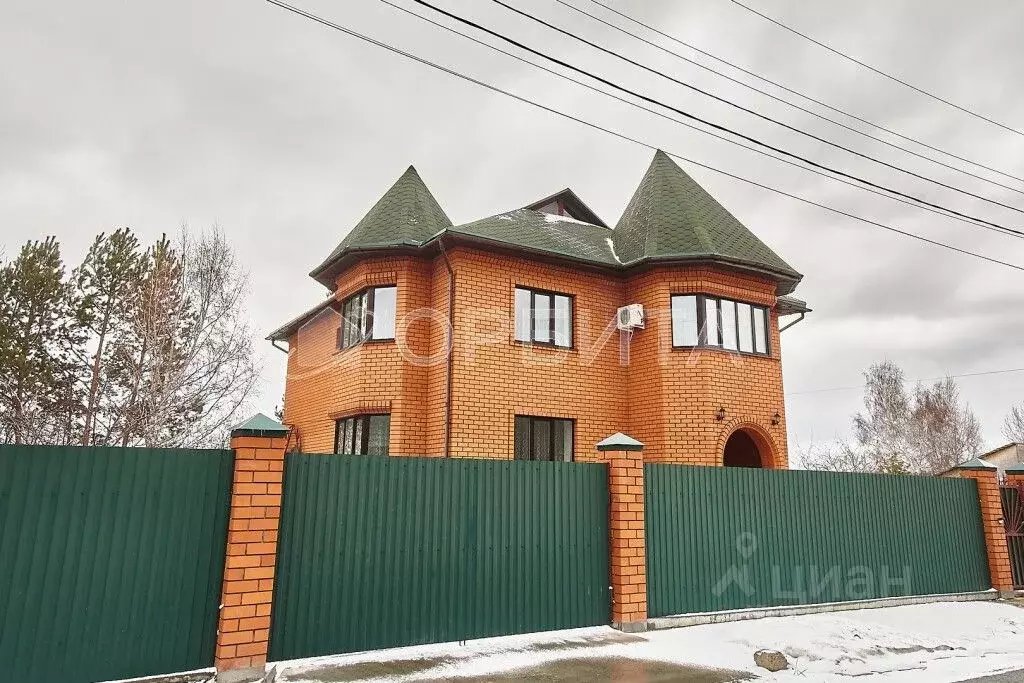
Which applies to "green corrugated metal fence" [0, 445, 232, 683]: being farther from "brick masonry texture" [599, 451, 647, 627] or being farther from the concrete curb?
the concrete curb

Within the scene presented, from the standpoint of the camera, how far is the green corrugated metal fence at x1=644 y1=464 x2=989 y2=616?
24.6 ft

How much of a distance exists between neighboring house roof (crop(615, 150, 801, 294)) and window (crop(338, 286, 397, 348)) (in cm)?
487

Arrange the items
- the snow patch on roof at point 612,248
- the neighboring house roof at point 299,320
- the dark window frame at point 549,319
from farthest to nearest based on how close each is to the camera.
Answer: the neighboring house roof at point 299,320 → the snow patch on roof at point 612,248 → the dark window frame at point 549,319

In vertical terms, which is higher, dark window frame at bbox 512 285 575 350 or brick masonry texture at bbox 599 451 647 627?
dark window frame at bbox 512 285 575 350

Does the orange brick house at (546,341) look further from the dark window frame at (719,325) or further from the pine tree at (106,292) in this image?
the pine tree at (106,292)

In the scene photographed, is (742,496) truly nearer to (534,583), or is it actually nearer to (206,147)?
(534,583)

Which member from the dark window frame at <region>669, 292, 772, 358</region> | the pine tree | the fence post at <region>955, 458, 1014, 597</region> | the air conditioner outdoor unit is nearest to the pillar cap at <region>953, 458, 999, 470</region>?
the fence post at <region>955, 458, 1014, 597</region>

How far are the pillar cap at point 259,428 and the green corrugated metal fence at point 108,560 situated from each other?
21 cm

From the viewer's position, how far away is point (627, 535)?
7.09 metres

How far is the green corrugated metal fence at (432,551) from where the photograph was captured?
5.64m

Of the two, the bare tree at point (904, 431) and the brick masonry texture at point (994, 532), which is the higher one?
the bare tree at point (904, 431)

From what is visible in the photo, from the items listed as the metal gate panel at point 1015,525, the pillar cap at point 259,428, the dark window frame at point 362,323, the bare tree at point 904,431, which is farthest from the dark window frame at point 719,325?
the bare tree at point 904,431

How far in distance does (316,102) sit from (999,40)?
406 inches

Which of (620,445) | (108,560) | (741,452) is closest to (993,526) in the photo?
(741,452)
